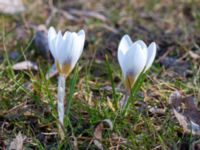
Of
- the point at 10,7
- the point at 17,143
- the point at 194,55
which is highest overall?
the point at 10,7

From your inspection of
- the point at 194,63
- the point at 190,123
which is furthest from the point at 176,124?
the point at 194,63

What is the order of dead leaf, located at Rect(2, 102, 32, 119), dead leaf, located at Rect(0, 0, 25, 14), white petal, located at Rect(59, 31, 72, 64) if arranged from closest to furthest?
white petal, located at Rect(59, 31, 72, 64) < dead leaf, located at Rect(2, 102, 32, 119) < dead leaf, located at Rect(0, 0, 25, 14)

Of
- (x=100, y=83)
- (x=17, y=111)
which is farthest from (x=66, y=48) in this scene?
(x=100, y=83)

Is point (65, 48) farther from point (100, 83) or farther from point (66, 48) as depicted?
point (100, 83)

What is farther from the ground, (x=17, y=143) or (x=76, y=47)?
(x=76, y=47)

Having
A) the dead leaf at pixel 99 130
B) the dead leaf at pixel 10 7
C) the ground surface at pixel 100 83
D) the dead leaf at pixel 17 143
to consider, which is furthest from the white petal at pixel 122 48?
the dead leaf at pixel 10 7

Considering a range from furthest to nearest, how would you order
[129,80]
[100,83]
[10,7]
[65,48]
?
[10,7] < [100,83] < [129,80] < [65,48]

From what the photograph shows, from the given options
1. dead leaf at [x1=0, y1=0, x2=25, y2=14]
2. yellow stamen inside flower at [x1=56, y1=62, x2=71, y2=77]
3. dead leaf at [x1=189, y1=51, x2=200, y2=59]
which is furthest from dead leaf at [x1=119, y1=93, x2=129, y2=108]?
dead leaf at [x1=0, y1=0, x2=25, y2=14]

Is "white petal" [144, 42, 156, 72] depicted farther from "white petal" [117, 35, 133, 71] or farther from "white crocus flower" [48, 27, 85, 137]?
"white crocus flower" [48, 27, 85, 137]
